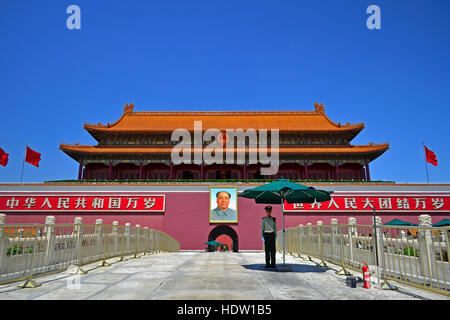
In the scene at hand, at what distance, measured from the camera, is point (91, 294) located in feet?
14.9

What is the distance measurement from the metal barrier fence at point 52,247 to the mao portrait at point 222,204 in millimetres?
11499

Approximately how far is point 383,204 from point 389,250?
18.3m

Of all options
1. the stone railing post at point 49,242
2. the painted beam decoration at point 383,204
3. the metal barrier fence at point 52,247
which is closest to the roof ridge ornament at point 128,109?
the painted beam decoration at point 383,204

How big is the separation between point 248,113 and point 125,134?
529 inches

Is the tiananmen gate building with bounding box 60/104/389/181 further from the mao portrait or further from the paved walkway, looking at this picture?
the paved walkway

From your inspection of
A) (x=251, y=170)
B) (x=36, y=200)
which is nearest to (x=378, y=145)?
(x=251, y=170)

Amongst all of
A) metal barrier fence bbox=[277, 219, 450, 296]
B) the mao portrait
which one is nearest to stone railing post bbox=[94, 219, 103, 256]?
metal barrier fence bbox=[277, 219, 450, 296]

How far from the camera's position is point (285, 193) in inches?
333

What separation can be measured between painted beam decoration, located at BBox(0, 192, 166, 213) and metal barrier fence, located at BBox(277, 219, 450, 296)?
47.9 feet

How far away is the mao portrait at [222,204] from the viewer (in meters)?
22.4

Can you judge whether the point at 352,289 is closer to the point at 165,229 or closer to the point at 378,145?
the point at 165,229

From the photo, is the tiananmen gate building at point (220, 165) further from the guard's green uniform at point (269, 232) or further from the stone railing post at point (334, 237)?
the guard's green uniform at point (269, 232)

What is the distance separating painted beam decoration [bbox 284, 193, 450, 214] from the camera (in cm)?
2231

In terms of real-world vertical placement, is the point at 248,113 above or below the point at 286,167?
above
